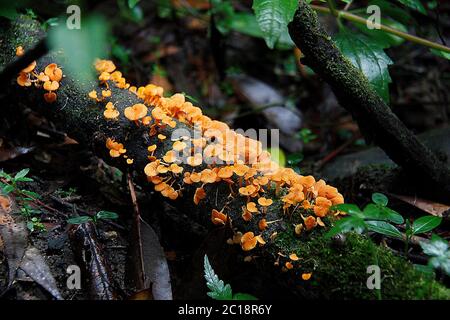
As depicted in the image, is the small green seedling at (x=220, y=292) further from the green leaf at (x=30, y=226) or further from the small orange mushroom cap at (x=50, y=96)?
the small orange mushroom cap at (x=50, y=96)

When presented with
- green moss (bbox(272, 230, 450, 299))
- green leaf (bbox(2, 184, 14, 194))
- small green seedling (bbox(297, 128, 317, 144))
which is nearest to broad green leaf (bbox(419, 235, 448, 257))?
green moss (bbox(272, 230, 450, 299))

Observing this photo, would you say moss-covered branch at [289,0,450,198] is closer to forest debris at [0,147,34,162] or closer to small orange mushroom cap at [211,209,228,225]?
small orange mushroom cap at [211,209,228,225]

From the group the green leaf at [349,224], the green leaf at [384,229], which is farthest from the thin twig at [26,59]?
the green leaf at [384,229]

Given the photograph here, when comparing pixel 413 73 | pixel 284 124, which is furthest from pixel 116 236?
pixel 413 73

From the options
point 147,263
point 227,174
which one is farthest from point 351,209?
point 147,263

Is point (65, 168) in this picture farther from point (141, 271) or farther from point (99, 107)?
point (141, 271)
